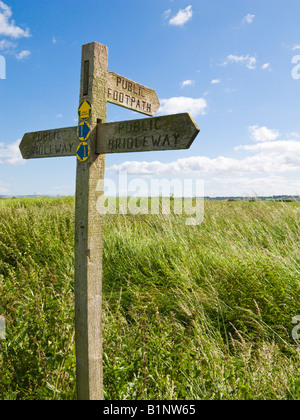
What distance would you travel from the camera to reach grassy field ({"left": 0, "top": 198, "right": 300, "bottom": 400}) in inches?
90.1

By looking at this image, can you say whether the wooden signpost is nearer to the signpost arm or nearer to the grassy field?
the signpost arm

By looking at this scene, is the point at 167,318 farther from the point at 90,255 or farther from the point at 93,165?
the point at 93,165

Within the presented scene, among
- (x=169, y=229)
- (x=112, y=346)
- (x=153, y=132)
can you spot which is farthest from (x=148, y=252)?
(x=153, y=132)

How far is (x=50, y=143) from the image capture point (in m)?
2.61

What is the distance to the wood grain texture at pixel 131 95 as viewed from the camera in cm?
242

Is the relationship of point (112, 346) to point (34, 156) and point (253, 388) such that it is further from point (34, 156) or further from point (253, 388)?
point (34, 156)

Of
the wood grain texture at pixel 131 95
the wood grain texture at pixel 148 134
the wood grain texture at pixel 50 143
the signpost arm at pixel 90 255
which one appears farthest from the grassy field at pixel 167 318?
the wood grain texture at pixel 131 95

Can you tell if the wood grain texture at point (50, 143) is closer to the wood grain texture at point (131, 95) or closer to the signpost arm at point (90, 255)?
the signpost arm at point (90, 255)

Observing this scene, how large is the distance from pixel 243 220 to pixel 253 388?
18.5 feet

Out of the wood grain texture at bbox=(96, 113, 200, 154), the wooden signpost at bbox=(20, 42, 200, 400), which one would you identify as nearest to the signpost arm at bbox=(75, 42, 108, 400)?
the wooden signpost at bbox=(20, 42, 200, 400)

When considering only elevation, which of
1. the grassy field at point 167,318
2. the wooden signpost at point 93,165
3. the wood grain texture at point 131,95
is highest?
the wood grain texture at point 131,95

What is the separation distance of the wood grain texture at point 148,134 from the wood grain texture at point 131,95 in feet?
1.16

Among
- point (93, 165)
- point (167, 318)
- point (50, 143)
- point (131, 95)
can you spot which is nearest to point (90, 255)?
point (93, 165)

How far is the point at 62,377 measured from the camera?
2.33 metres
